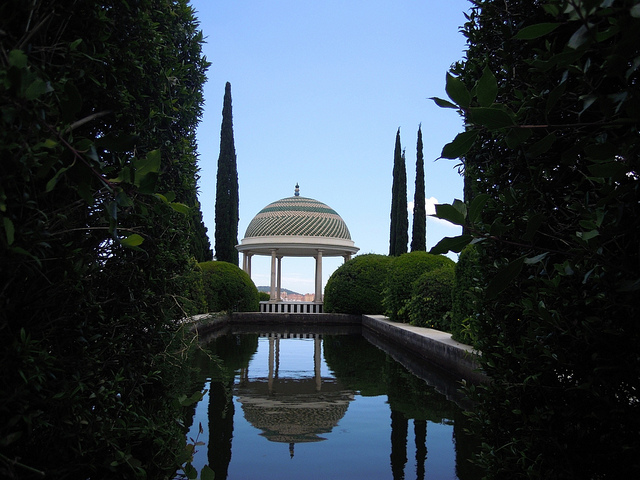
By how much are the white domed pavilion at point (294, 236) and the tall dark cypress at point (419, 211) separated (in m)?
4.26

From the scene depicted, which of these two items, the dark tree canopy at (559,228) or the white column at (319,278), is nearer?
the dark tree canopy at (559,228)

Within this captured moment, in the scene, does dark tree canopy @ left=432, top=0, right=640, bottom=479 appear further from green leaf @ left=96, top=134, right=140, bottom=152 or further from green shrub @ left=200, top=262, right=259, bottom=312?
green shrub @ left=200, top=262, right=259, bottom=312

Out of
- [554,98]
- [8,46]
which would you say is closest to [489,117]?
[554,98]

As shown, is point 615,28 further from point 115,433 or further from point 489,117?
point 115,433

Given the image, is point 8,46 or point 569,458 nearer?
point 8,46

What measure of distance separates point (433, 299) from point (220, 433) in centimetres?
838

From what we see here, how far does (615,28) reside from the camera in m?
0.94

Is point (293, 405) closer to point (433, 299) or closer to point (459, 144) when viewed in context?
point (459, 144)

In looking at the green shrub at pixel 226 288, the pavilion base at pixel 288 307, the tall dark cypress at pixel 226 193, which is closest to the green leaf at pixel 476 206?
the green shrub at pixel 226 288

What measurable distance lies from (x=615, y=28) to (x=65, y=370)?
1887 millimetres

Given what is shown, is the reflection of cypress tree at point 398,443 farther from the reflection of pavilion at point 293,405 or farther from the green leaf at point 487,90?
the green leaf at point 487,90

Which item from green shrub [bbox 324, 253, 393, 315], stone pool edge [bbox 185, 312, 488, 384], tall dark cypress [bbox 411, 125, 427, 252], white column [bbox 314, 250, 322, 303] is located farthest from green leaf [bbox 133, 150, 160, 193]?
white column [bbox 314, 250, 322, 303]

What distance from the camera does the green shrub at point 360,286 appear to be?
2006 centimetres

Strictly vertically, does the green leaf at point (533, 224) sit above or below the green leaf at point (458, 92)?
below
